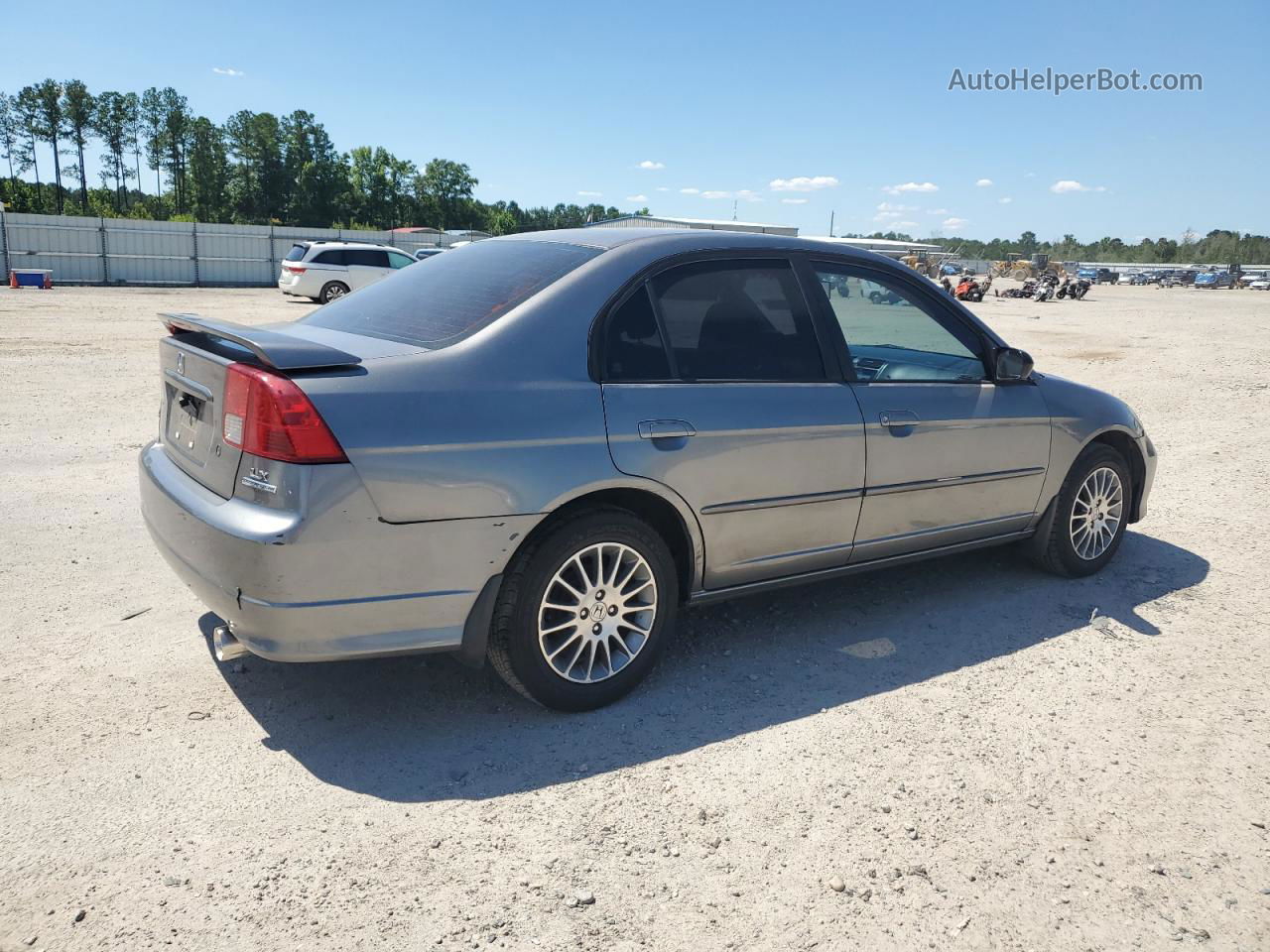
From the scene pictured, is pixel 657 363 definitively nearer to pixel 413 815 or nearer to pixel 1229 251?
pixel 413 815

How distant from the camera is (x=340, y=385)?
2.79 metres

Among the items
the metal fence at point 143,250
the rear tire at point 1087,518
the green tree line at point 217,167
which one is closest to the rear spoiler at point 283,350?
the rear tire at point 1087,518

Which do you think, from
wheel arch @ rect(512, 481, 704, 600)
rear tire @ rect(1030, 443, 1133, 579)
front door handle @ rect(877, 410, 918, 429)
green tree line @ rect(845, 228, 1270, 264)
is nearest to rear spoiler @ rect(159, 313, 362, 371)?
wheel arch @ rect(512, 481, 704, 600)

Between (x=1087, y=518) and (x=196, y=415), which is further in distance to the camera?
(x=1087, y=518)

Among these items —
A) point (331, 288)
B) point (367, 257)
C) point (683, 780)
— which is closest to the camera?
point (683, 780)

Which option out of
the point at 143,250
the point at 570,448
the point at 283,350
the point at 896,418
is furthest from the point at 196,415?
the point at 143,250

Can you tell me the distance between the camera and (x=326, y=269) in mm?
25156

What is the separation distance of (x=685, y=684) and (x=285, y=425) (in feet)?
6.02

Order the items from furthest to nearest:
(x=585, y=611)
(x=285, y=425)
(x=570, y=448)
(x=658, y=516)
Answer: (x=658, y=516) → (x=585, y=611) → (x=570, y=448) → (x=285, y=425)

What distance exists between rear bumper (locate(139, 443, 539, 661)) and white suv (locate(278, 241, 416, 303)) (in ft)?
77.1

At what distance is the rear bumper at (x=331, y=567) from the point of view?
107 inches

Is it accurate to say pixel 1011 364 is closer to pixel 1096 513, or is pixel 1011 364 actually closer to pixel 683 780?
pixel 1096 513

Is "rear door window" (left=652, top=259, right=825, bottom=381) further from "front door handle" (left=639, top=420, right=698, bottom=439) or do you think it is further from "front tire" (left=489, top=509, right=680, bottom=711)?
"front tire" (left=489, top=509, right=680, bottom=711)

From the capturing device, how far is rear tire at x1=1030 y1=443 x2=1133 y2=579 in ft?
16.0
